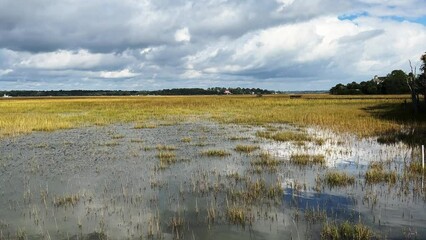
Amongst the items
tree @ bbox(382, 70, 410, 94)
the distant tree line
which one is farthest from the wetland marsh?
tree @ bbox(382, 70, 410, 94)

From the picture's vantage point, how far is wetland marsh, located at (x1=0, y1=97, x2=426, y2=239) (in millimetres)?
9172

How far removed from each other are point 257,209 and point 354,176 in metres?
5.39

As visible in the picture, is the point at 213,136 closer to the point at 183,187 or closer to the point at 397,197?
the point at 183,187

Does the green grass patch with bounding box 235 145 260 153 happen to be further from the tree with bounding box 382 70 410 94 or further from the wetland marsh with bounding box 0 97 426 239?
the tree with bounding box 382 70 410 94

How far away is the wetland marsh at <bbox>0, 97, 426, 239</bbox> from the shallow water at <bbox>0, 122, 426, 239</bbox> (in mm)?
33

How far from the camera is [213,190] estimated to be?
12.6 m

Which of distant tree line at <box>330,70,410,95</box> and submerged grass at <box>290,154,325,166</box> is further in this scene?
distant tree line at <box>330,70,410,95</box>

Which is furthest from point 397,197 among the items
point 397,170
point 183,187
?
point 183,187

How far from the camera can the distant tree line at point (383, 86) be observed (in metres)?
118

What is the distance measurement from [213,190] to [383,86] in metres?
129

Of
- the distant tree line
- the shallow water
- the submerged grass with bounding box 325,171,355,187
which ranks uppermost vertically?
the distant tree line

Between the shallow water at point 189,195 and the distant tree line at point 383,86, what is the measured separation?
106227 mm

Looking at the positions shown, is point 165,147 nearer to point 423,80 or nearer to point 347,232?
point 347,232

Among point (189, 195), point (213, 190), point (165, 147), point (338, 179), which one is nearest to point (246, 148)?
point (165, 147)
